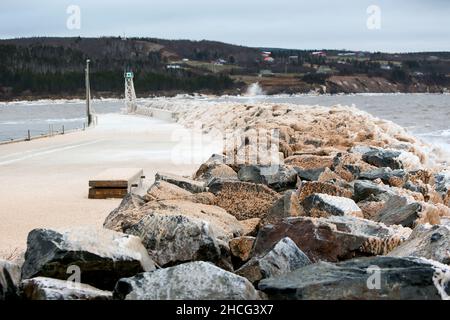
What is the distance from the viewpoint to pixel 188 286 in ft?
14.9

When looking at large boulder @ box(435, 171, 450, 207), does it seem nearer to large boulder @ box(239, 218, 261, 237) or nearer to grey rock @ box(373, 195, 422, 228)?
grey rock @ box(373, 195, 422, 228)

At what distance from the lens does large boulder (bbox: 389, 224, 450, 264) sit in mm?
5133

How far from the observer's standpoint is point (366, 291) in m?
4.43

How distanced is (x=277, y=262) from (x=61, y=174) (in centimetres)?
904

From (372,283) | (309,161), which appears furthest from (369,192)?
(372,283)

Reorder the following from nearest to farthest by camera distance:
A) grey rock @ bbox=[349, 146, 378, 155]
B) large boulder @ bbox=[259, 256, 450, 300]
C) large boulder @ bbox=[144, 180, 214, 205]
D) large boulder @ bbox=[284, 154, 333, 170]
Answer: large boulder @ bbox=[259, 256, 450, 300] < large boulder @ bbox=[144, 180, 214, 205] < large boulder @ bbox=[284, 154, 333, 170] < grey rock @ bbox=[349, 146, 378, 155]

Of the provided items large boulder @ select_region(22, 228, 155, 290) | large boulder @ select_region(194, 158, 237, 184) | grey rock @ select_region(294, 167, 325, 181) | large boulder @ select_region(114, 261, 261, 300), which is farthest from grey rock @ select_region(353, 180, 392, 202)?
large boulder @ select_region(114, 261, 261, 300)

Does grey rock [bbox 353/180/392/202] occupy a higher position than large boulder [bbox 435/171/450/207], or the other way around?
grey rock [bbox 353/180/392/202]

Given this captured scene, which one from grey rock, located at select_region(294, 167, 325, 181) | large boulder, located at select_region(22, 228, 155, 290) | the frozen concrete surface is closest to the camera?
large boulder, located at select_region(22, 228, 155, 290)

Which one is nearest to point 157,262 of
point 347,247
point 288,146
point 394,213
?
point 347,247

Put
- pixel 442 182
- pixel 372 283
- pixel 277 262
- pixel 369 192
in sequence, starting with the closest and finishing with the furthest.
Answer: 1. pixel 372 283
2. pixel 277 262
3. pixel 369 192
4. pixel 442 182

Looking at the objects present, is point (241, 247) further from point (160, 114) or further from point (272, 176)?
point (160, 114)

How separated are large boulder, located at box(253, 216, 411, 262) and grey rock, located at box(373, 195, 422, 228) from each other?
2.29 ft

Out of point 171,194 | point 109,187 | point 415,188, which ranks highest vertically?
point 171,194
